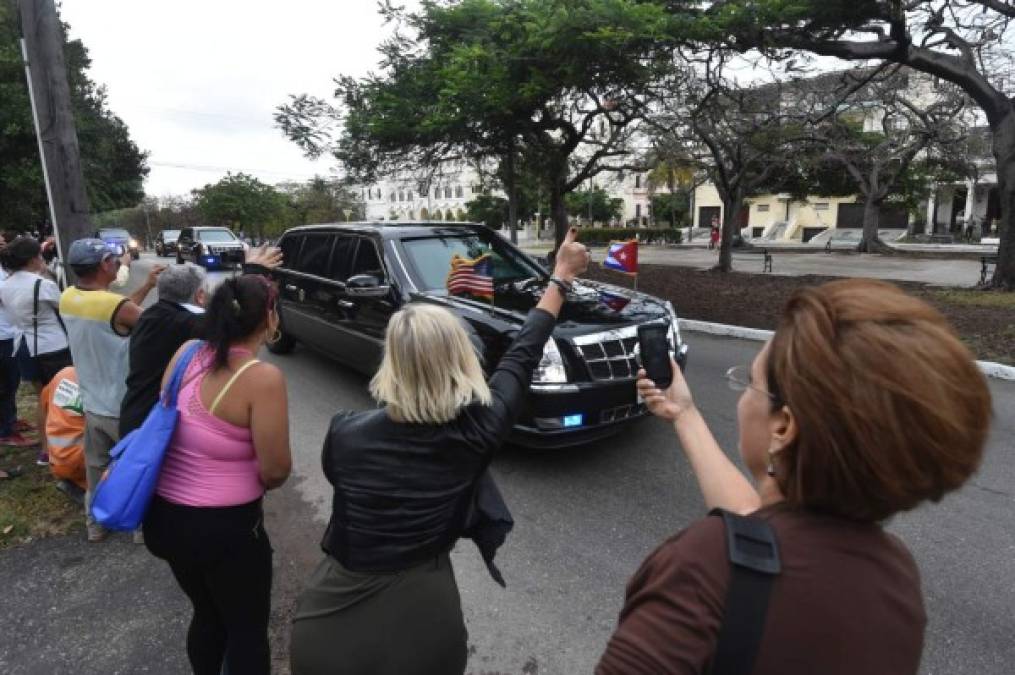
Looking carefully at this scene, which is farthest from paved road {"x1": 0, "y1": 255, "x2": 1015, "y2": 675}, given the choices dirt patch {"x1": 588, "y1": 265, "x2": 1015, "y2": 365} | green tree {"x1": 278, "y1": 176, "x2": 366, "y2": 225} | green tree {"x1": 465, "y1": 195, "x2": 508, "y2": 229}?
green tree {"x1": 278, "y1": 176, "x2": 366, "y2": 225}

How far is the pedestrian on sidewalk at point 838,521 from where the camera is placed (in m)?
0.90

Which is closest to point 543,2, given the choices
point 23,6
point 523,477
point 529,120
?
point 529,120

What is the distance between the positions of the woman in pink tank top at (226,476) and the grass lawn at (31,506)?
93.8 inches

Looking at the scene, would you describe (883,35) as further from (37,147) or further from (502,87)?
(37,147)

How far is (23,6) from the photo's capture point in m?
4.72

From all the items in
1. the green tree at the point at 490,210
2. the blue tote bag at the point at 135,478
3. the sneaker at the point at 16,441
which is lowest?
the sneaker at the point at 16,441

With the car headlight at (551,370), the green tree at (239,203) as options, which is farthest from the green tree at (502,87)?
the green tree at (239,203)

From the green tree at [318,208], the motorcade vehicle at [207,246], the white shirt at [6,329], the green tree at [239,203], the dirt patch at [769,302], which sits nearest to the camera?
the white shirt at [6,329]

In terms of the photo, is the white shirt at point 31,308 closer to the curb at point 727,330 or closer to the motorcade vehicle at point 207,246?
the curb at point 727,330

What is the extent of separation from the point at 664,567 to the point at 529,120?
1281 centimetres

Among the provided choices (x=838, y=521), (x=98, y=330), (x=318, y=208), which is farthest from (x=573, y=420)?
(x=318, y=208)

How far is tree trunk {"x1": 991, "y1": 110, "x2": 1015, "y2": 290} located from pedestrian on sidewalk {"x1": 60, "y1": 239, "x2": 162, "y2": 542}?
14.5 meters

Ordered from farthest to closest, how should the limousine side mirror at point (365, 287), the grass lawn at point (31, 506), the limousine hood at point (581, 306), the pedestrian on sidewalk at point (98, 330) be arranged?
the limousine side mirror at point (365, 287), the limousine hood at point (581, 306), the grass lawn at point (31, 506), the pedestrian on sidewalk at point (98, 330)

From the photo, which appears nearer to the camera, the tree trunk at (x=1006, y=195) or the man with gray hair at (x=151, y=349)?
the man with gray hair at (x=151, y=349)
